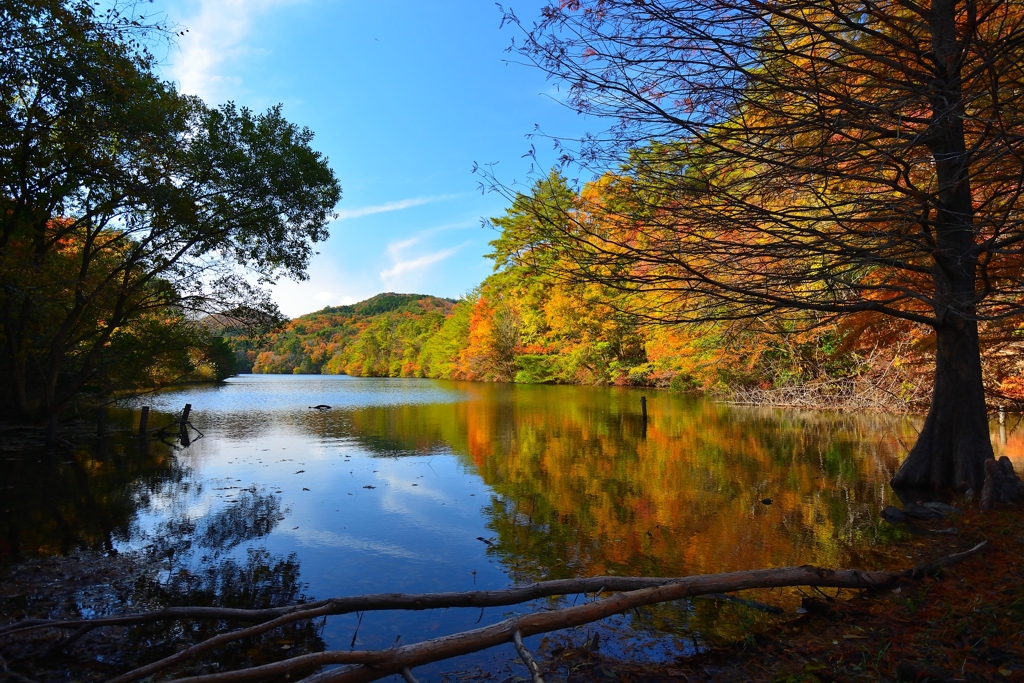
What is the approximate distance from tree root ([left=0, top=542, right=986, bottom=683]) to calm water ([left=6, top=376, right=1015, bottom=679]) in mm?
520

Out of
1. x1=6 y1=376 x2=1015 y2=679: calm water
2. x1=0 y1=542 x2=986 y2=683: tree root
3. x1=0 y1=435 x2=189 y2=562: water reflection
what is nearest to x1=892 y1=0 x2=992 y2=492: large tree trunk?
x1=6 y1=376 x2=1015 y2=679: calm water

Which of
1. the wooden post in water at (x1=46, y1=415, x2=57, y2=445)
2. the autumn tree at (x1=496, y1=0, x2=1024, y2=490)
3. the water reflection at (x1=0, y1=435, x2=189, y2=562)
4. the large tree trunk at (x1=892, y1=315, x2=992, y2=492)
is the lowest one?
the water reflection at (x1=0, y1=435, x2=189, y2=562)

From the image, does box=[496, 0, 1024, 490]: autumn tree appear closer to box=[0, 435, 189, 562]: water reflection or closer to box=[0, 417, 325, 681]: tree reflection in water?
box=[0, 417, 325, 681]: tree reflection in water

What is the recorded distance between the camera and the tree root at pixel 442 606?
2.74 meters

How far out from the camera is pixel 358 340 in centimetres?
11600

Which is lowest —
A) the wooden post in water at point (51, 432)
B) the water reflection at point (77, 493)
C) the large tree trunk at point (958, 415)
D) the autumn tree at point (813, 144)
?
the water reflection at point (77, 493)

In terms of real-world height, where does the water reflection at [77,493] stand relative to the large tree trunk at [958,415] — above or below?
below

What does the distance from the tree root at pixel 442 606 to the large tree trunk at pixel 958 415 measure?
4.11 m

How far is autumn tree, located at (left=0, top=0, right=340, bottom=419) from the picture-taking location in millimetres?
10398

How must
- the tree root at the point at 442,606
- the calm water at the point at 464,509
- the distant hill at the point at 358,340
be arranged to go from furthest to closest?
the distant hill at the point at 358,340, the calm water at the point at 464,509, the tree root at the point at 442,606

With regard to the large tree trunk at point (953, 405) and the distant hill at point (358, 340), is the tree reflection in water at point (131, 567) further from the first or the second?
the distant hill at point (358, 340)

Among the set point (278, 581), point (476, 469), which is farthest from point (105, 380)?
point (278, 581)

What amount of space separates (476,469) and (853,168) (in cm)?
904

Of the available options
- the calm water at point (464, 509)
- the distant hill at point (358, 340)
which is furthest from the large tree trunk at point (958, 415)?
the distant hill at point (358, 340)
